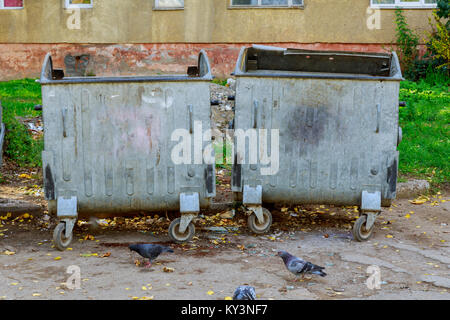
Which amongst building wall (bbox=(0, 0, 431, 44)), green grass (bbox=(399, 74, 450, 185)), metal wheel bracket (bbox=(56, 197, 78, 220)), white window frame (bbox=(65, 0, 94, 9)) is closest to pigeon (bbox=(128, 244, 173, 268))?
metal wheel bracket (bbox=(56, 197, 78, 220))

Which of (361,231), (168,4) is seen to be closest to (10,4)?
(168,4)

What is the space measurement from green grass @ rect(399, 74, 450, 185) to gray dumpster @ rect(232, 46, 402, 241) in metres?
2.24

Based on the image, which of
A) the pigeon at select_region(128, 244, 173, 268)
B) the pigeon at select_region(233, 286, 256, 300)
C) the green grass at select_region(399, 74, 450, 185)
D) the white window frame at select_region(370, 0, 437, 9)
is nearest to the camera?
the pigeon at select_region(233, 286, 256, 300)

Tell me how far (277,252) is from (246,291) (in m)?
1.28

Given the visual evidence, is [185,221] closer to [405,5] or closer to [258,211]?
[258,211]

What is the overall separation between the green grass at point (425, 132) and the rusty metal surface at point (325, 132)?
88.3 inches

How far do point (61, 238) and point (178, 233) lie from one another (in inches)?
38.0

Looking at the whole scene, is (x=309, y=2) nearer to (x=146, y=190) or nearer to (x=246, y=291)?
(x=146, y=190)

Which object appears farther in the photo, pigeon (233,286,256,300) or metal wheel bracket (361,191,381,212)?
metal wheel bracket (361,191,381,212)

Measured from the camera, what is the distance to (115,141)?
16.6ft

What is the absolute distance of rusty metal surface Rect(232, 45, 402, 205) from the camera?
5219 mm

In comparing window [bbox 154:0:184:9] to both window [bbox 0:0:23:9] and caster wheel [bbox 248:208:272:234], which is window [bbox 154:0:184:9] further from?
caster wheel [bbox 248:208:272:234]

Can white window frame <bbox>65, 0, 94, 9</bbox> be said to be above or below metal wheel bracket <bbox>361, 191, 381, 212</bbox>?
above

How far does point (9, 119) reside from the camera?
8.12m
